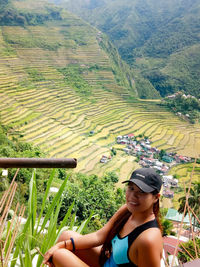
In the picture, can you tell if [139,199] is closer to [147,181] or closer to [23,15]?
[147,181]

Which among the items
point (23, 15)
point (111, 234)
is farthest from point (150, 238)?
point (23, 15)

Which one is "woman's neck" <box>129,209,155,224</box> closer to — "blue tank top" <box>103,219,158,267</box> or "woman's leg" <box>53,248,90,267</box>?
"blue tank top" <box>103,219,158,267</box>

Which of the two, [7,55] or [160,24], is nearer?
[7,55]

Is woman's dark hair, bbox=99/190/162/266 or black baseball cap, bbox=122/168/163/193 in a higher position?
black baseball cap, bbox=122/168/163/193

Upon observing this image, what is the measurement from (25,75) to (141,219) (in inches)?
1260

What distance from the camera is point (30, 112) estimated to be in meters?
23.0

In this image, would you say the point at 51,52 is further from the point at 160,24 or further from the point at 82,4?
the point at 82,4

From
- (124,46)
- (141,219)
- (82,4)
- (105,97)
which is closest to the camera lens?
(141,219)

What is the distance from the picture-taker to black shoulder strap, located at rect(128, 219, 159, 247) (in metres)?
0.72

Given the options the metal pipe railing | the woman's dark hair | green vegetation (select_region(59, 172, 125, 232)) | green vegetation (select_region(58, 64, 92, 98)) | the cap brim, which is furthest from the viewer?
green vegetation (select_region(58, 64, 92, 98))

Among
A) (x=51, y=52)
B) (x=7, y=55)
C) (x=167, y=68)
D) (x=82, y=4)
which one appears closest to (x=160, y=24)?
(x=167, y=68)

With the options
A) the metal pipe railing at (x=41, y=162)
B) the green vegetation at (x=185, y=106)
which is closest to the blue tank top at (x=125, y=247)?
the metal pipe railing at (x=41, y=162)

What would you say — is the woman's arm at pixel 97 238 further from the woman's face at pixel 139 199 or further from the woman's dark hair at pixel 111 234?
the woman's face at pixel 139 199

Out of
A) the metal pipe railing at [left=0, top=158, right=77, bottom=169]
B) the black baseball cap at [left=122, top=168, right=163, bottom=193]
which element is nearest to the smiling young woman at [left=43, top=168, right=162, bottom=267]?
the black baseball cap at [left=122, top=168, right=163, bottom=193]
